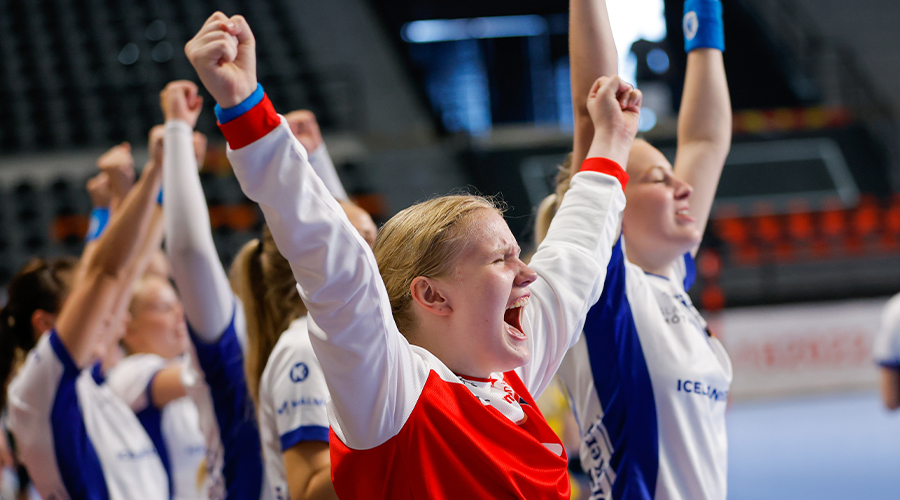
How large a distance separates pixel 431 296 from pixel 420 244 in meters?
0.09

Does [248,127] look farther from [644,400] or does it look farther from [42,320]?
[42,320]

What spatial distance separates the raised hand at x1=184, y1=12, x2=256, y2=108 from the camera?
1051mm

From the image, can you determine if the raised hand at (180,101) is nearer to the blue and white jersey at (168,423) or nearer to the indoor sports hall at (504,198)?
the indoor sports hall at (504,198)

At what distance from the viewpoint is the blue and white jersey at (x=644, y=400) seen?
1.72 meters

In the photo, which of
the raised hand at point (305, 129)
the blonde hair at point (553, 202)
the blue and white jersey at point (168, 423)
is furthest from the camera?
the blue and white jersey at point (168, 423)

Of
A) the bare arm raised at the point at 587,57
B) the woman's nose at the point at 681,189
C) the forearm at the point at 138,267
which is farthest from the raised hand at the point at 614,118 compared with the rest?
the forearm at the point at 138,267

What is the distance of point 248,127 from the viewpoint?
1.03m

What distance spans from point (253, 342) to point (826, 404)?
7.99m

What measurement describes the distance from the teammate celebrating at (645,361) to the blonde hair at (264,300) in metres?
0.67

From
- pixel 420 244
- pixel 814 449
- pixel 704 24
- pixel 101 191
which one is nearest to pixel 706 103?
pixel 704 24

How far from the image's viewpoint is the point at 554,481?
1.28m

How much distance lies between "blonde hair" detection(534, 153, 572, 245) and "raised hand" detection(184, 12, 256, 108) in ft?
2.98

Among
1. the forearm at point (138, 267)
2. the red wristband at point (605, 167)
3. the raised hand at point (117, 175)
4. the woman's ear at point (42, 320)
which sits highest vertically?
the red wristband at point (605, 167)

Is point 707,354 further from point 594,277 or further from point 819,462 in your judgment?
point 819,462
